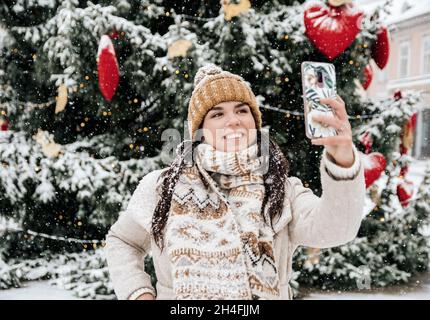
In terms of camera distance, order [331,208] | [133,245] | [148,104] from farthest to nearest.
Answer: [148,104] < [133,245] < [331,208]

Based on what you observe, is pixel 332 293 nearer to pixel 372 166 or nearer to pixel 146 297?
pixel 372 166

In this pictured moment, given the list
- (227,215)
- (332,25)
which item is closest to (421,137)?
(332,25)

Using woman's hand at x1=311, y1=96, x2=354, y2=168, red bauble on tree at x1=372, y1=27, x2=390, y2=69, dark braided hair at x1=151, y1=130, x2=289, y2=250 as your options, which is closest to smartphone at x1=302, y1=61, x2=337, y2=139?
woman's hand at x1=311, y1=96, x2=354, y2=168

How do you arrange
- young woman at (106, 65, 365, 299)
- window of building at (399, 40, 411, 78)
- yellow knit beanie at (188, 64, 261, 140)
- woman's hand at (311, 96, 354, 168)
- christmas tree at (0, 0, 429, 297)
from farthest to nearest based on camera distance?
1. window of building at (399, 40, 411, 78)
2. christmas tree at (0, 0, 429, 297)
3. yellow knit beanie at (188, 64, 261, 140)
4. young woman at (106, 65, 365, 299)
5. woman's hand at (311, 96, 354, 168)

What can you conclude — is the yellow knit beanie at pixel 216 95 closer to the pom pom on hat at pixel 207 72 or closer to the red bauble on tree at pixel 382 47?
the pom pom on hat at pixel 207 72

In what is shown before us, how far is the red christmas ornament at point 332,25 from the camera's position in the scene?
346 centimetres

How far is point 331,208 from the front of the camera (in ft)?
4.29

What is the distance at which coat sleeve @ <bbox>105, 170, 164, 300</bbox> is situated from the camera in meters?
1.59

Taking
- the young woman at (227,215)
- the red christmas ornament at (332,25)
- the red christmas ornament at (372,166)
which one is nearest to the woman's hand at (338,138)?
the young woman at (227,215)

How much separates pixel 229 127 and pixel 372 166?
2.68m

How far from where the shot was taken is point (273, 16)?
3996 mm

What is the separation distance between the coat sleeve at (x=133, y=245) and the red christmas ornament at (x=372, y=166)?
2.68m

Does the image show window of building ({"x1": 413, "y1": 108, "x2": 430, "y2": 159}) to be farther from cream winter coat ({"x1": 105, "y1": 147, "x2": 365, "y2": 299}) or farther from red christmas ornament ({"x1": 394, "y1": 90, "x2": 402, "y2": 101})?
cream winter coat ({"x1": 105, "y1": 147, "x2": 365, "y2": 299})
